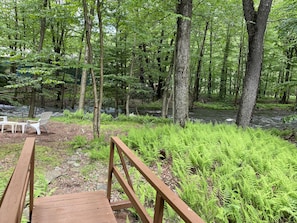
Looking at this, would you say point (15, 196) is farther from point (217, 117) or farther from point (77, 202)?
point (217, 117)

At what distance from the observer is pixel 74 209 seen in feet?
8.20

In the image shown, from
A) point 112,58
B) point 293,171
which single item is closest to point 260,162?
point 293,171

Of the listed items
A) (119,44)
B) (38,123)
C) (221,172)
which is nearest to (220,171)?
(221,172)

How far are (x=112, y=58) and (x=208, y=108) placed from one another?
969cm

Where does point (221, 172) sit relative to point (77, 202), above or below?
above

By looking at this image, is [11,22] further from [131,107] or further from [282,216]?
[282,216]

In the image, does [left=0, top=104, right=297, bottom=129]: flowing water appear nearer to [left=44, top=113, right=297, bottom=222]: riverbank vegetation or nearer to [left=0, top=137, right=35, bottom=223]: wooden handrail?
[left=44, top=113, right=297, bottom=222]: riverbank vegetation

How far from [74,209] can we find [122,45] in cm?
851

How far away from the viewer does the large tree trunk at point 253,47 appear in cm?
609

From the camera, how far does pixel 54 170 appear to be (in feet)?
13.0

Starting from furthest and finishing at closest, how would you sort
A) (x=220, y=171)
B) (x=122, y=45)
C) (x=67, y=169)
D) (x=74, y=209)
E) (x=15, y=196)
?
(x=122, y=45)
(x=67, y=169)
(x=220, y=171)
(x=74, y=209)
(x=15, y=196)

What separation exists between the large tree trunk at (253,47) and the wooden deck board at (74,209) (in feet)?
16.9

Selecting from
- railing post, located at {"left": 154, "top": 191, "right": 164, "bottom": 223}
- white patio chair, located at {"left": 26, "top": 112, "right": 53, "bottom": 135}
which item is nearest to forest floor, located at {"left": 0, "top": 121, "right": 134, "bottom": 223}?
white patio chair, located at {"left": 26, "top": 112, "right": 53, "bottom": 135}

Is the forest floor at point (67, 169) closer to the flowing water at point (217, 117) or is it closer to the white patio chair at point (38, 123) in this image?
the white patio chair at point (38, 123)
